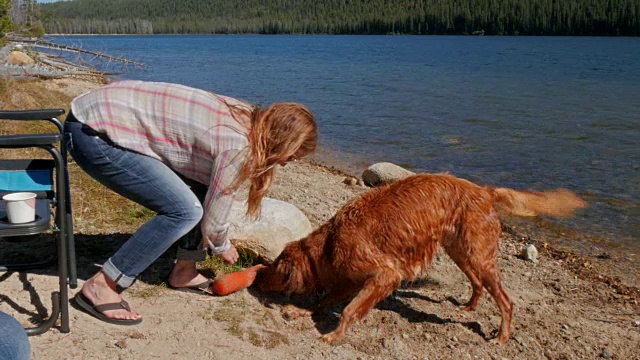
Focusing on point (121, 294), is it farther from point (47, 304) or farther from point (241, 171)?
point (241, 171)

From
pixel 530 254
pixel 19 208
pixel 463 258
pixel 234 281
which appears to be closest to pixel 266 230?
pixel 234 281

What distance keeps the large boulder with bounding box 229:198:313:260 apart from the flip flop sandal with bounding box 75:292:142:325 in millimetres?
1384

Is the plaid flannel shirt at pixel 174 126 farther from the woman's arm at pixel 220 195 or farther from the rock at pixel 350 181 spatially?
the rock at pixel 350 181

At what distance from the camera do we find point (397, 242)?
15.1 ft

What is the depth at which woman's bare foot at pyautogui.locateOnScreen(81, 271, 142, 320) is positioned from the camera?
4.19 meters

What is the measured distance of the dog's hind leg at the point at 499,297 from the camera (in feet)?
15.3

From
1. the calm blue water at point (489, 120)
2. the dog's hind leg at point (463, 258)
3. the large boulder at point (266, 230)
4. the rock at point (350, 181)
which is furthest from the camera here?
the calm blue water at point (489, 120)

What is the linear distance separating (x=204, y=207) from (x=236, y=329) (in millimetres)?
965

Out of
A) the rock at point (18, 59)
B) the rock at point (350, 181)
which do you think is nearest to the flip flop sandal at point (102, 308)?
the rock at point (350, 181)

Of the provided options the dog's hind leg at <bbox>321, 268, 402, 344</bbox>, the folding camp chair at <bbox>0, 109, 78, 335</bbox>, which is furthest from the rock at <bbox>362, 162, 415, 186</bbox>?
the folding camp chair at <bbox>0, 109, 78, 335</bbox>

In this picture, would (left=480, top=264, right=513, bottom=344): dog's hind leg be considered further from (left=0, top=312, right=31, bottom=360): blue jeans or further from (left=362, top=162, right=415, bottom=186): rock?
(left=362, top=162, right=415, bottom=186): rock

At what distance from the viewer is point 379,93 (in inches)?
1017

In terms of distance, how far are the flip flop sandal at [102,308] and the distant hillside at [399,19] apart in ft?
97.4

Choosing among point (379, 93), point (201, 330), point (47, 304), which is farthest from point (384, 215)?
point (379, 93)
